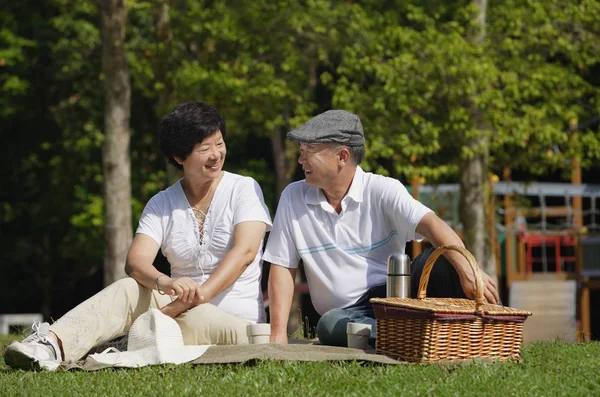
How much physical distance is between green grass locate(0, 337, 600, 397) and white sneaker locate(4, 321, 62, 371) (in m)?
0.08

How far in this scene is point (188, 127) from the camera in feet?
19.6

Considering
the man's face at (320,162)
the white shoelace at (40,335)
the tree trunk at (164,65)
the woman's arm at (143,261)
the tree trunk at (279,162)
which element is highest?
the tree trunk at (164,65)

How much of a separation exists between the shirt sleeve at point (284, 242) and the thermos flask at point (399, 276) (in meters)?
0.68

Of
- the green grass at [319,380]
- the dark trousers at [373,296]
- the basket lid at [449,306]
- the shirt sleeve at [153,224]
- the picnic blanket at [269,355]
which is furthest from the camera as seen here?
the shirt sleeve at [153,224]

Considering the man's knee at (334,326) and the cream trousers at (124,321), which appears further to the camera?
the man's knee at (334,326)

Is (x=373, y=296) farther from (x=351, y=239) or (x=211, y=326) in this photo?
(x=211, y=326)

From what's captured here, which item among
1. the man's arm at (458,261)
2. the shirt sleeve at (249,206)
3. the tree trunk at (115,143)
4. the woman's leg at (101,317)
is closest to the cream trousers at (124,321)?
the woman's leg at (101,317)

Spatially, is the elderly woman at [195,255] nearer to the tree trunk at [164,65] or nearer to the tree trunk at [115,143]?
A: the tree trunk at [115,143]

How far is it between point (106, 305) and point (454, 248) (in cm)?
178

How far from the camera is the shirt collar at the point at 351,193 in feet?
19.5

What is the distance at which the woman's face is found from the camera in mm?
5973

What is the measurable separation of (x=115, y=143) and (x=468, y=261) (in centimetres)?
1167

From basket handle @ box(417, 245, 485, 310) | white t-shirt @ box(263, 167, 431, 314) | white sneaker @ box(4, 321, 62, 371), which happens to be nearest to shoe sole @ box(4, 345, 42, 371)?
white sneaker @ box(4, 321, 62, 371)

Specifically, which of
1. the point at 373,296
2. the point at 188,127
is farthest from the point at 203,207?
the point at 373,296
